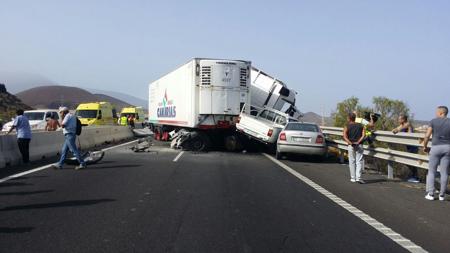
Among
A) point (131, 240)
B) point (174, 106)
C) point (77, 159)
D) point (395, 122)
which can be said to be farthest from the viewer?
point (395, 122)

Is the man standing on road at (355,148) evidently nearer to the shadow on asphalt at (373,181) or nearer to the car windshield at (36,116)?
the shadow on asphalt at (373,181)

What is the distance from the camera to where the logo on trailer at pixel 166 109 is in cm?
2559

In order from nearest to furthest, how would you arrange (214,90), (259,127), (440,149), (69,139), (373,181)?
1. (440,149)
2. (373,181)
3. (69,139)
4. (259,127)
5. (214,90)

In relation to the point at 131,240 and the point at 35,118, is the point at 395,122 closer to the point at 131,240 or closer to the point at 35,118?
the point at 35,118

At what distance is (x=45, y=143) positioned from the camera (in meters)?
17.6

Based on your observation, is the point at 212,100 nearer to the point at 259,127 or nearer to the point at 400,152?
the point at 259,127

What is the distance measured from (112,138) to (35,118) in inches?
181

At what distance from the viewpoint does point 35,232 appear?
6.25 m

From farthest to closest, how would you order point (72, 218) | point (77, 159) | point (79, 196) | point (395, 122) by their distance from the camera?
point (395, 122), point (77, 159), point (79, 196), point (72, 218)

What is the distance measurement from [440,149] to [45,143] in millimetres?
12908

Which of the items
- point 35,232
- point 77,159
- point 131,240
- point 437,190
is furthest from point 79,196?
point 437,190

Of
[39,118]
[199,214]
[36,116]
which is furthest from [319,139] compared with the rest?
[36,116]

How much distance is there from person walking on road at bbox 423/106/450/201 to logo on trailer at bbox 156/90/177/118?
1637 centimetres

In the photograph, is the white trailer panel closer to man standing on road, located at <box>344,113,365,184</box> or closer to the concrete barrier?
the concrete barrier
